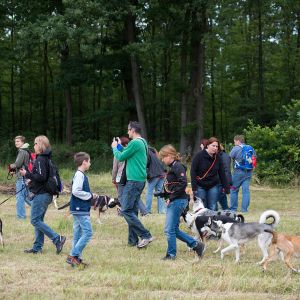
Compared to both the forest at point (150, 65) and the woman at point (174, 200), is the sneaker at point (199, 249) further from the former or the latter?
the forest at point (150, 65)

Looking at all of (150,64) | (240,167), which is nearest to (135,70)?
(150,64)

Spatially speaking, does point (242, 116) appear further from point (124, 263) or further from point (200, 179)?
point (124, 263)

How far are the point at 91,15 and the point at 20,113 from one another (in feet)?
74.0

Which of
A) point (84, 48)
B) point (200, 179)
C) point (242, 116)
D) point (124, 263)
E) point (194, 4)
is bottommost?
point (124, 263)

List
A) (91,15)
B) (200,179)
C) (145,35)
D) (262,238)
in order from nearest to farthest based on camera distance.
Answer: (262,238), (200,179), (91,15), (145,35)

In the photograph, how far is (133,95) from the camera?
31750 mm

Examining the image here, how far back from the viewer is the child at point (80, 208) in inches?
298

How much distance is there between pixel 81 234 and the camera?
786 centimetres

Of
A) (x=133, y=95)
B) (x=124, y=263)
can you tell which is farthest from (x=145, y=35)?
(x=124, y=263)

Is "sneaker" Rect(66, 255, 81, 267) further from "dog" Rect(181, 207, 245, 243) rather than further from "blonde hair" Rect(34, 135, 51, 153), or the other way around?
"dog" Rect(181, 207, 245, 243)

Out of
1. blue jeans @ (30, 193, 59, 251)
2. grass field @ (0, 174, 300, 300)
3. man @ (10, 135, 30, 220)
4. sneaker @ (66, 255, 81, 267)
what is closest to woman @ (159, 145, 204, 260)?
grass field @ (0, 174, 300, 300)

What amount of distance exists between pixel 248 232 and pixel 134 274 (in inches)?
70.8

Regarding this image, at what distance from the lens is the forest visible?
87.7 feet

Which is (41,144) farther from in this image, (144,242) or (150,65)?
(150,65)
